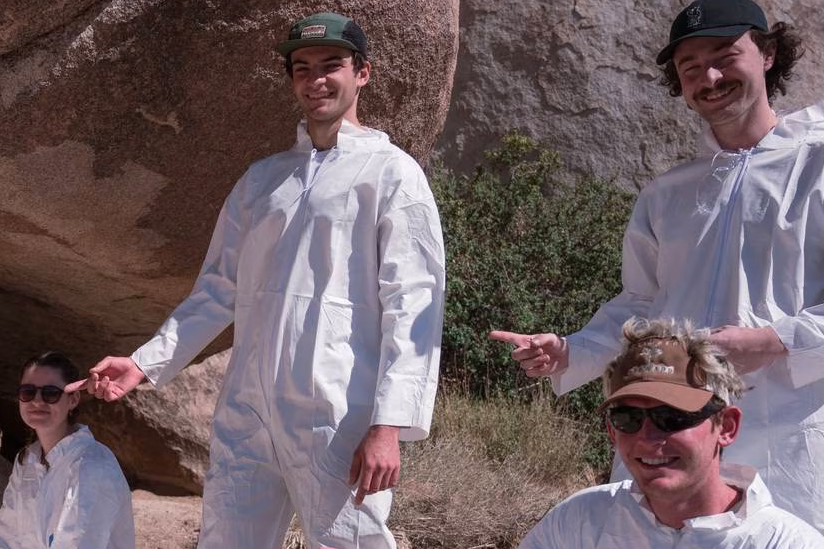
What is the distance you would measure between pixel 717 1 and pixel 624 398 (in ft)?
3.63

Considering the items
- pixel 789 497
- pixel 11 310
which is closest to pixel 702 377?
pixel 789 497

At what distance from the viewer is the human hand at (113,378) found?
3041mm

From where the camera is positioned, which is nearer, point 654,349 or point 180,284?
point 654,349

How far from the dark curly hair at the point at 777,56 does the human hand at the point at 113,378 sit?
1.56 meters

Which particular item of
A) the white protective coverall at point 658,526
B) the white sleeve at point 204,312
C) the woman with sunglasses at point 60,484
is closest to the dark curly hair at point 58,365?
the woman with sunglasses at point 60,484

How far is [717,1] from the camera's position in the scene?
2.85m

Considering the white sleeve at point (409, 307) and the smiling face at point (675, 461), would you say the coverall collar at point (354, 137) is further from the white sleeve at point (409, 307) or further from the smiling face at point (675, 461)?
the smiling face at point (675, 461)

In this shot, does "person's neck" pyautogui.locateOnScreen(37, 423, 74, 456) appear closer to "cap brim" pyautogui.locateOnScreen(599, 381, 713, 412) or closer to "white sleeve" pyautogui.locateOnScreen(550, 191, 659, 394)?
"white sleeve" pyautogui.locateOnScreen(550, 191, 659, 394)

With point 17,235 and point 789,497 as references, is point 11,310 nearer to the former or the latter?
point 17,235

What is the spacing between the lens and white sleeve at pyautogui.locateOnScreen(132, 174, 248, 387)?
10.2ft

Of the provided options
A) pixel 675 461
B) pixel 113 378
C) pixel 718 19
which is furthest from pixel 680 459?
pixel 113 378

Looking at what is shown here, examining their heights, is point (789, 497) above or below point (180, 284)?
below

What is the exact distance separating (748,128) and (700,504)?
106cm

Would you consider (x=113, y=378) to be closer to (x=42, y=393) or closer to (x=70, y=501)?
(x=70, y=501)
